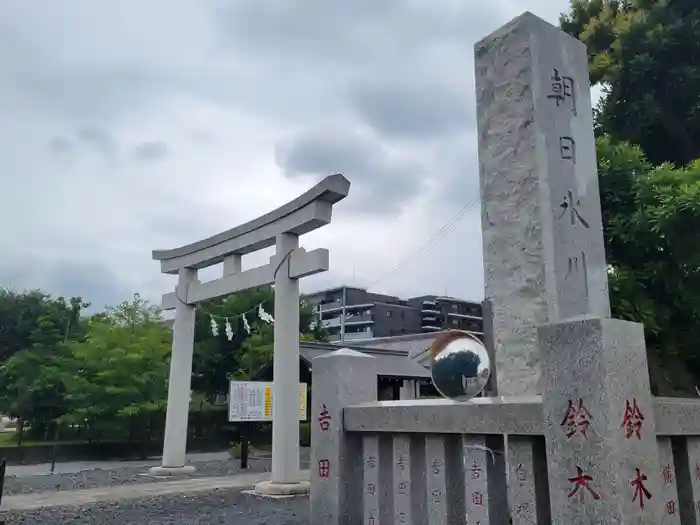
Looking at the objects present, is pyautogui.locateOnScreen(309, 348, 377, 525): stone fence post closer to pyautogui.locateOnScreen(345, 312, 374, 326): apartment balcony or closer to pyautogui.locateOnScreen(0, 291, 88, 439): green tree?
pyautogui.locateOnScreen(0, 291, 88, 439): green tree

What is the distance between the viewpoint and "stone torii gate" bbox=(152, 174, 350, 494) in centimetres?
909

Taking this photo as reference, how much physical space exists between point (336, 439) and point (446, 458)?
102 cm

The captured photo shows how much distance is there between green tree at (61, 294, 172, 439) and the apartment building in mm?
34888

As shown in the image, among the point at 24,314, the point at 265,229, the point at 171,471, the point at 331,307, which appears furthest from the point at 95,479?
the point at 331,307

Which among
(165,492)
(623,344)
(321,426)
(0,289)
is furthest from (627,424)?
(0,289)

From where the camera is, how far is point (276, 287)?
9.79m

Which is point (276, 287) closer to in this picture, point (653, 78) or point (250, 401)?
point (250, 401)

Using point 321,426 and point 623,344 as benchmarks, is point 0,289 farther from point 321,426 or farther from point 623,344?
point 623,344

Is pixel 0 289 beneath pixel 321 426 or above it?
above

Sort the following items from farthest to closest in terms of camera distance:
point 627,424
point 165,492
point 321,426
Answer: point 165,492 → point 321,426 → point 627,424

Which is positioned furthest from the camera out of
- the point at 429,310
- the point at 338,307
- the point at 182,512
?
the point at 338,307

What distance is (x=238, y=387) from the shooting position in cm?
1225

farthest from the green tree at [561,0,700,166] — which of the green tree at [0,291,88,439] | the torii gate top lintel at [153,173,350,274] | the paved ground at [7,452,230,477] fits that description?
the green tree at [0,291,88,439]

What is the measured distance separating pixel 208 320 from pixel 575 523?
72.4 feet
